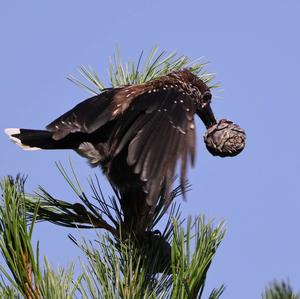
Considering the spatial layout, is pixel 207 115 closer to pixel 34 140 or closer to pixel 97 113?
pixel 97 113

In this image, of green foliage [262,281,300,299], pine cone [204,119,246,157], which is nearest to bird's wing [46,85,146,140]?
pine cone [204,119,246,157]

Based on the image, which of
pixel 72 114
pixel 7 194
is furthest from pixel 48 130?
pixel 7 194

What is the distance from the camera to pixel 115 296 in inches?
66.3

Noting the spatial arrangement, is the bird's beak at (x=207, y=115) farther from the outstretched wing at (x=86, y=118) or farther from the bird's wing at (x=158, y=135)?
the outstretched wing at (x=86, y=118)

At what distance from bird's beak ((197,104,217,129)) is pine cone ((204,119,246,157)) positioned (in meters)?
0.87

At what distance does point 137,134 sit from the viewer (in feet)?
8.55

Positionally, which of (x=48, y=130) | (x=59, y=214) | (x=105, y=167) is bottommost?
(x=59, y=214)

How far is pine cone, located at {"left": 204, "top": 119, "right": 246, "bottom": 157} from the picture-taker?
242 cm

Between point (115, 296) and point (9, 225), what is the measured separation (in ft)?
1.02

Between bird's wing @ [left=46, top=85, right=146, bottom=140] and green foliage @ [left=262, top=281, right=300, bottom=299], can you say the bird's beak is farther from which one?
green foliage @ [left=262, top=281, right=300, bottom=299]

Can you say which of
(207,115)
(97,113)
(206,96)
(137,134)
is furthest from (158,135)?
(207,115)

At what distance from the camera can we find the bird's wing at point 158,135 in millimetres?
2201

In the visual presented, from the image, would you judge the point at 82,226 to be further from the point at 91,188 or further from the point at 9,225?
the point at 9,225

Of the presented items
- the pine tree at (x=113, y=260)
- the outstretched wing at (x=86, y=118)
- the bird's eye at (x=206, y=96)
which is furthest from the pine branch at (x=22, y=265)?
the bird's eye at (x=206, y=96)
